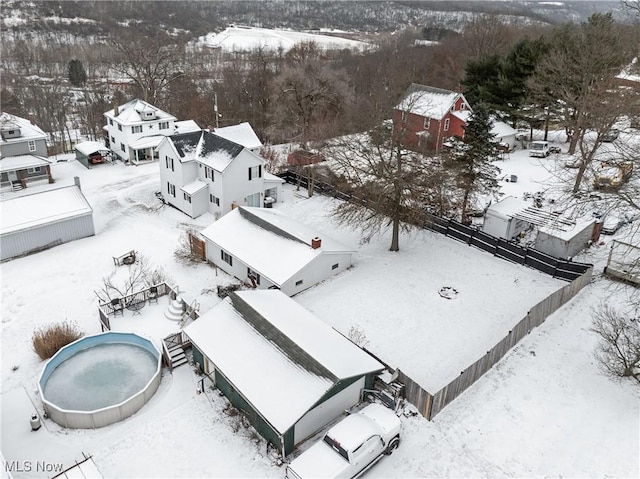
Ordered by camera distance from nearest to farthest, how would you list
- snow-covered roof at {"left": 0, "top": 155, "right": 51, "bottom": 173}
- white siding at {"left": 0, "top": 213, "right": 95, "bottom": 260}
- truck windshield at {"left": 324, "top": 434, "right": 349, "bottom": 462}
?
truck windshield at {"left": 324, "top": 434, "right": 349, "bottom": 462}
white siding at {"left": 0, "top": 213, "right": 95, "bottom": 260}
snow-covered roof at {"left": 0, "top": 155, "right": 51, "bottom": 173}

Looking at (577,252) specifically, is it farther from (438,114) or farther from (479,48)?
(479,48)

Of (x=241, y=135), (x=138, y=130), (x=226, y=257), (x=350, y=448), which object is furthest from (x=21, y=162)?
(x=350, y=448)

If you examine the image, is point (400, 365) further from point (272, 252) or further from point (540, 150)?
point (540, 150)

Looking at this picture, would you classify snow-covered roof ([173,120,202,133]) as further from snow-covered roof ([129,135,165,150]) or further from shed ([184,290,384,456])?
shed ([184,290,384,456])

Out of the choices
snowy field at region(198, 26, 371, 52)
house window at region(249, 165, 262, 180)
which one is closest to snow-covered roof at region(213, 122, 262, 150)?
house window at region(249, 165, 262, 180)

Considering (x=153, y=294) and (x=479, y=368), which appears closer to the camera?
(x=479, y=368)
